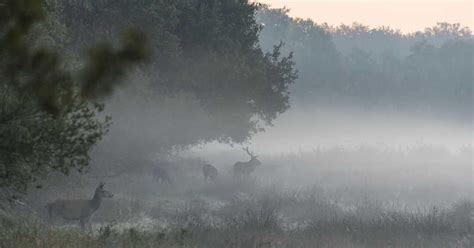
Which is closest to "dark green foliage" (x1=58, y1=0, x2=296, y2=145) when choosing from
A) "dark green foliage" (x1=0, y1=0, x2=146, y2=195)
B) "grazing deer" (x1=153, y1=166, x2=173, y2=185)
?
"grazing deer" (x1=153, y1=166, x2=173, y2=185)

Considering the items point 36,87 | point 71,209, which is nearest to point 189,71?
point 71,209

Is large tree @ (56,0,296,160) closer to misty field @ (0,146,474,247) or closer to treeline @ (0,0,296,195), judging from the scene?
treeline @ (0,0,296,195)

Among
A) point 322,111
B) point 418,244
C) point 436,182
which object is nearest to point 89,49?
point 418,244

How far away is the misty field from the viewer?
45.5ft

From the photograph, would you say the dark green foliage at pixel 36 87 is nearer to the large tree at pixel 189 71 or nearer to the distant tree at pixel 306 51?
the large tree at pixel 189 71

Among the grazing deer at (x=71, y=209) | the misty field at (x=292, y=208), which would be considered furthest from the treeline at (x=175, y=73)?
the misty field at (x=292, y=208)

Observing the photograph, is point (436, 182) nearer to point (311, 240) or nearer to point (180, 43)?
point (180, 43)

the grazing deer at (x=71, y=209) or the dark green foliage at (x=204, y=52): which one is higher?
the dark green foliage at (x=204, y=52)

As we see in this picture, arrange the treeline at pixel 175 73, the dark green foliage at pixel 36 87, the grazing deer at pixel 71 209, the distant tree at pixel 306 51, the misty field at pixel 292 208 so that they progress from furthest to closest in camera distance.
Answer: the distant tree at pixel 306 51 → the treeline at pixel 175 73 → the grazing deer at pixel 71 209 → the misty field at pixel 292 208 → the dark green foliage at pixel 36 87

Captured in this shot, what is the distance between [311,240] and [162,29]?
1282 cm

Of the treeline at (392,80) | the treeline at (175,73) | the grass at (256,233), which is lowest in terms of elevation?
the grass at (256,233)

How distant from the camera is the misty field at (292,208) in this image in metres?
13.9

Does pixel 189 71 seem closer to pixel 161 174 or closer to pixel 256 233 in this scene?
pixel 161 174

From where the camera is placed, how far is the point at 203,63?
2759 cm
